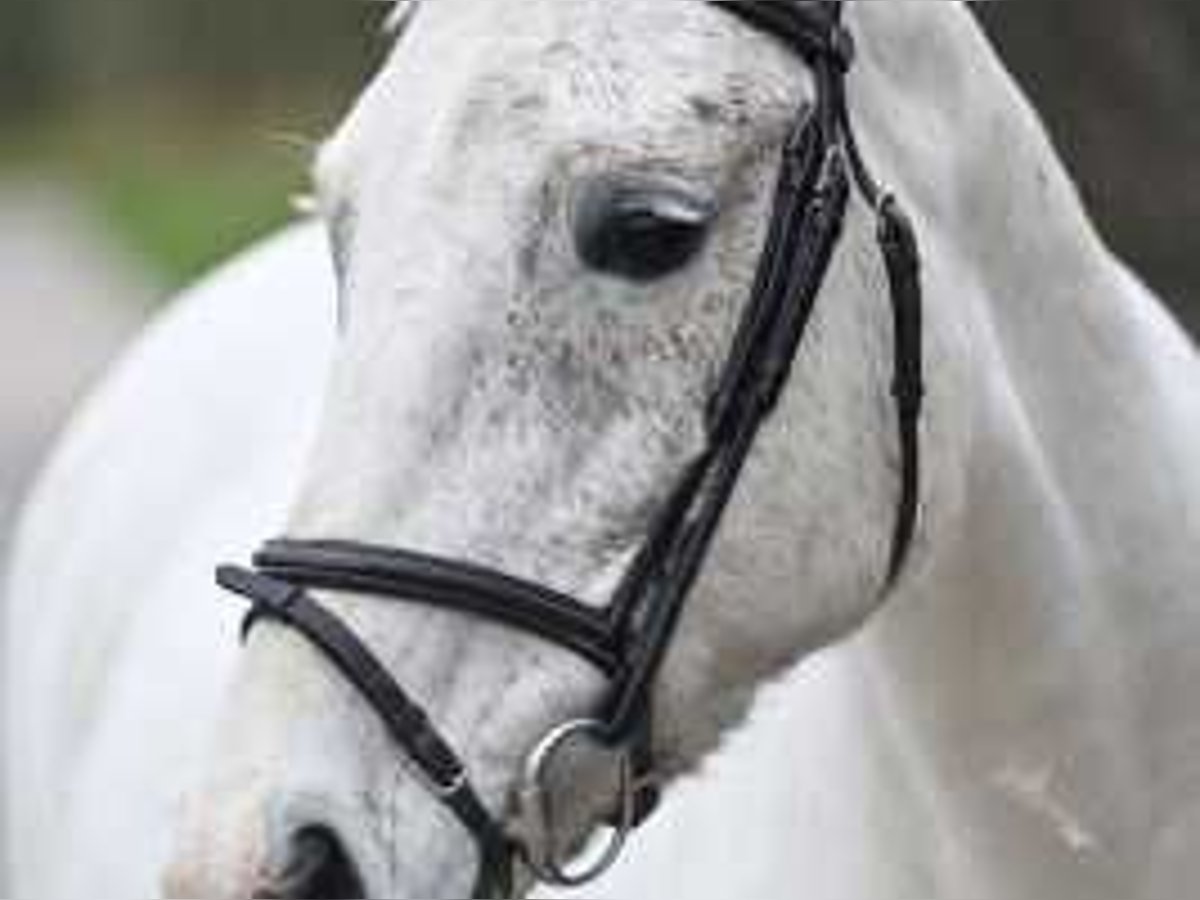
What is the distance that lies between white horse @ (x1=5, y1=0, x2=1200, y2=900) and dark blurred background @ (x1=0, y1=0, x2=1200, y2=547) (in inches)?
75.5

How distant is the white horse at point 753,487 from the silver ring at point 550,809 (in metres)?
0.02

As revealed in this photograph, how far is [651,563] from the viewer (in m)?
2.98

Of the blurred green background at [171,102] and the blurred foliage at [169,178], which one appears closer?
the blurred foliage at [169,178]

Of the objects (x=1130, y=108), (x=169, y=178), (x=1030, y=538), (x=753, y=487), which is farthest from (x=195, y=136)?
(x=753, y=487)

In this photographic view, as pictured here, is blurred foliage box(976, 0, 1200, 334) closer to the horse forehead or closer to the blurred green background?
the horse forehead

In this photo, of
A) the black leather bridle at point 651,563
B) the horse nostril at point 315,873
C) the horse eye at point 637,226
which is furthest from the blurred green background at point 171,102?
the horse nostril at point 315,873

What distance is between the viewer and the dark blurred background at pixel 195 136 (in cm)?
617

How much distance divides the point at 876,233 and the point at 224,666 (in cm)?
162

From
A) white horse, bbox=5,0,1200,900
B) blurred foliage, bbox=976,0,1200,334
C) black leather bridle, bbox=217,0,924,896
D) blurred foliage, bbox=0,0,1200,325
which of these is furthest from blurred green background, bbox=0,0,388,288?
black leather bridle, bbox=217,0,924,896

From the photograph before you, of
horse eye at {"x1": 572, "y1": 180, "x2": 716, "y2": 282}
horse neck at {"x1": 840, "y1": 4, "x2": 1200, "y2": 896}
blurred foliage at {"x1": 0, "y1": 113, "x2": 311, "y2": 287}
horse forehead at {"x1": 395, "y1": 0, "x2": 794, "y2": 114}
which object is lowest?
blurred foliage at {"x1": 0, "y1": 113, "x2": 311, "y2": 287}

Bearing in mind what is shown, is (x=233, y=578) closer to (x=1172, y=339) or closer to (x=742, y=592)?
(x=742, y=592)

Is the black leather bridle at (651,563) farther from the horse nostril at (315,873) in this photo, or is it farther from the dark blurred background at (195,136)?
the dark blurred background at (195,136)

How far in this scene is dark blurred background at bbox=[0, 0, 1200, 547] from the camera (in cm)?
617

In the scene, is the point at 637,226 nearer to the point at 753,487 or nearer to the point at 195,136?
the point at 753,487
